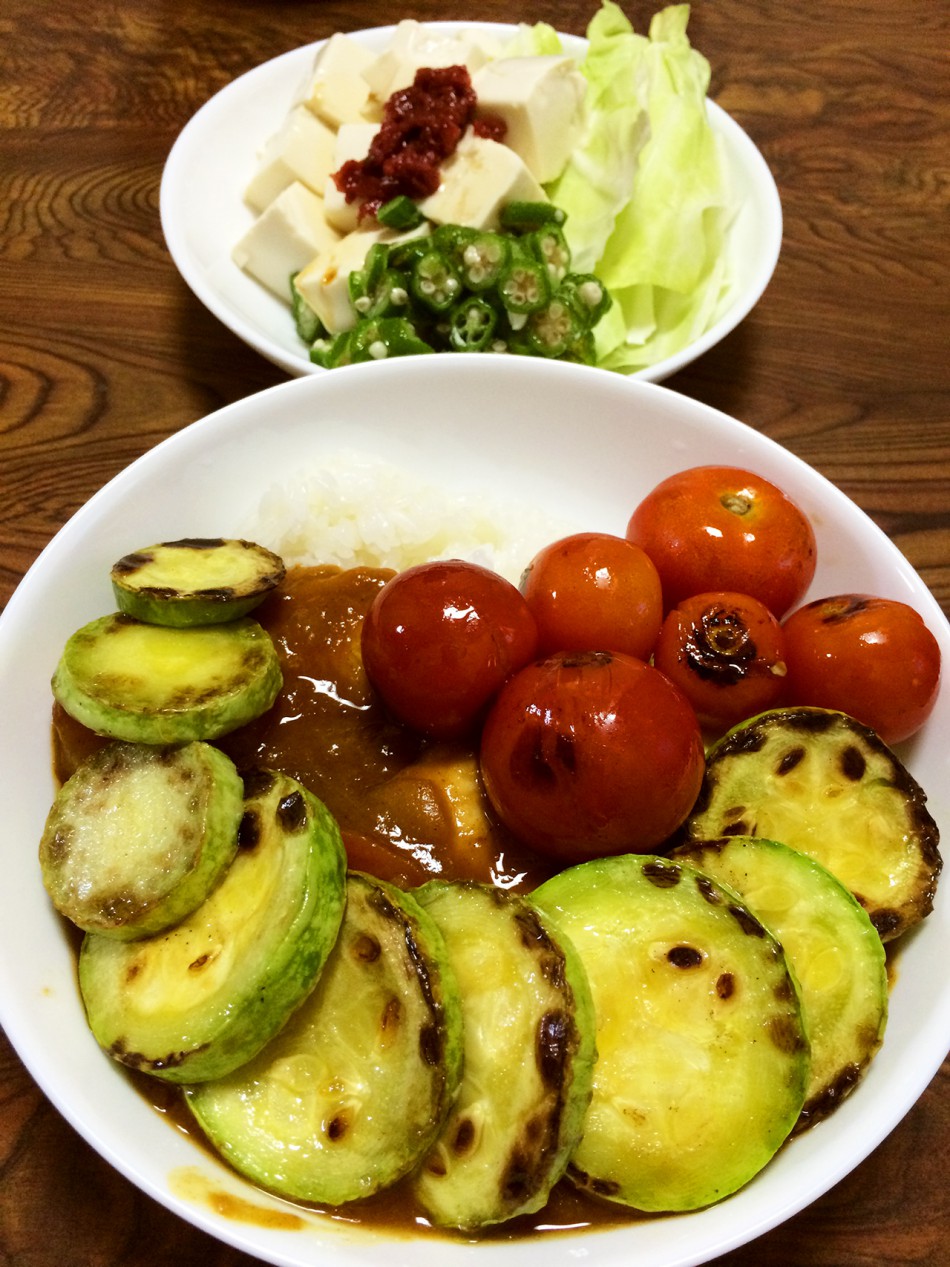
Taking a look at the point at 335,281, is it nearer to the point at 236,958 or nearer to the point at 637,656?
the point at 637,656

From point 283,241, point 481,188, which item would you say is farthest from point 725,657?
point 283,241

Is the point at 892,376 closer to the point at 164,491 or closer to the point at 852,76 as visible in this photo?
the point at 852,76

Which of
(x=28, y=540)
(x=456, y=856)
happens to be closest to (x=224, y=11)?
(x=28, y=540)

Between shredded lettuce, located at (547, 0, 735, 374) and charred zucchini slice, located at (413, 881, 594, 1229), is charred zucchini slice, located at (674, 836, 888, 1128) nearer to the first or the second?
charred zucchini slice, located at (413, 881, 594, 1229)

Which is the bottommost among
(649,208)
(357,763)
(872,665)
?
(357,763)

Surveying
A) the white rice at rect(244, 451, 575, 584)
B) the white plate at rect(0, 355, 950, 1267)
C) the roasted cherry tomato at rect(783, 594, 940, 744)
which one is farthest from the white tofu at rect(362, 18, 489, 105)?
the roasted cherry tomato at rect(783, 594, 940, 744)
